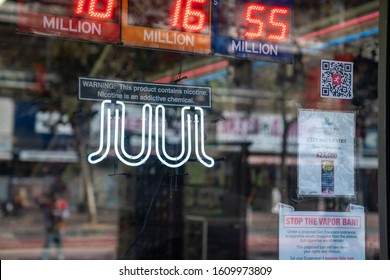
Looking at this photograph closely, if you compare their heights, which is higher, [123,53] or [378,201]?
[123,53]

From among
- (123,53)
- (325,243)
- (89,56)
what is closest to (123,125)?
(123,53)

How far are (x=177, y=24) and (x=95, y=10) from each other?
49cm

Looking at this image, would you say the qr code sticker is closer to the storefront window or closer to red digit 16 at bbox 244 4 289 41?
the storefront window

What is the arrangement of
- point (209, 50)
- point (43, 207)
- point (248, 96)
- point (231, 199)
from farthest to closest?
Answer: 1. point (43, 207)
2. point (231, 199)
3. point (248, 96)
4. point (209, 50)

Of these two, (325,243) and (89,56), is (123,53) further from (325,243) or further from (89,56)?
(325,243)

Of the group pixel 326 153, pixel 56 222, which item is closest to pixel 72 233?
pixel 56 222

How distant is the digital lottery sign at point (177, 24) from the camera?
309 cm

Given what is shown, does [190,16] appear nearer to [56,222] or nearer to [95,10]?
[95,10]

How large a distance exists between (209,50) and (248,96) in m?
3.04

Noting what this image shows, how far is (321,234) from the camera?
11.4ft

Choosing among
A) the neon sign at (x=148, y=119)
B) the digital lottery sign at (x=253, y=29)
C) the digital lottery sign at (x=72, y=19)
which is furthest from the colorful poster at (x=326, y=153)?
the digital lottery sign at (x=72, y=19)

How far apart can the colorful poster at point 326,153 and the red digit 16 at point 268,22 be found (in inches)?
20.1

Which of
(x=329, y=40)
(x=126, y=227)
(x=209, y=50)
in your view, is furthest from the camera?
(x=126, y=227)

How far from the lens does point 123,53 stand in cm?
352
